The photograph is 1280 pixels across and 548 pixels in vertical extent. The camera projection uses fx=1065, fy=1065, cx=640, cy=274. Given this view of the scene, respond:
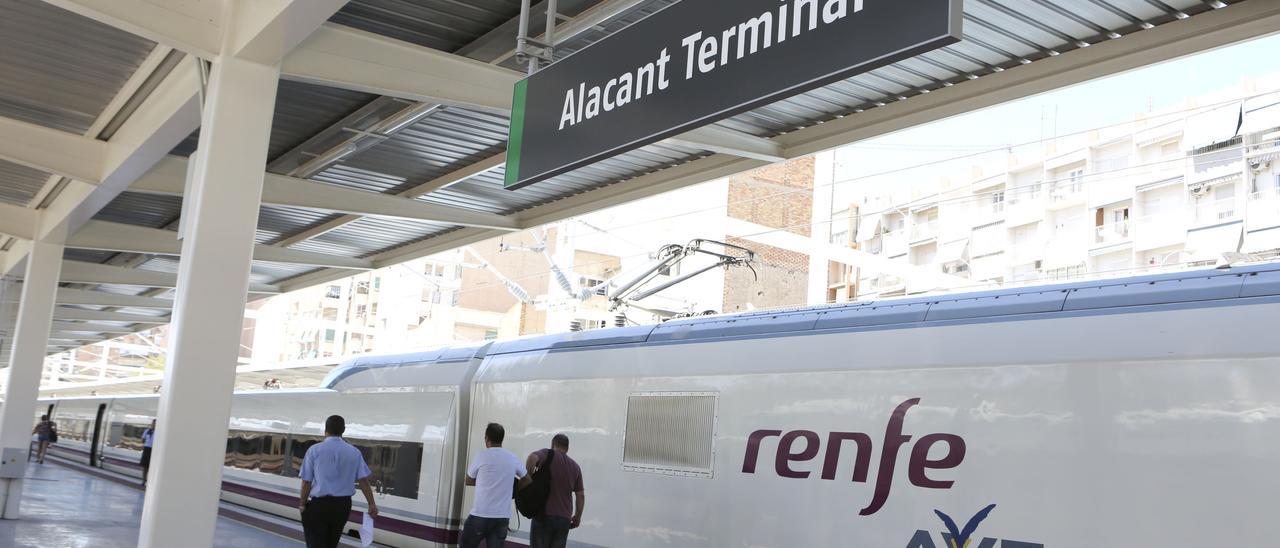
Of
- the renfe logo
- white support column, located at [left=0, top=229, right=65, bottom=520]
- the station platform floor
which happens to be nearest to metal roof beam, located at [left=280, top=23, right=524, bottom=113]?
the renfe logo

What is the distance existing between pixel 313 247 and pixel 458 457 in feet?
30.1

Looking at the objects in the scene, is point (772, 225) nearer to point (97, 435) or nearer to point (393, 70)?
point (97, 435)

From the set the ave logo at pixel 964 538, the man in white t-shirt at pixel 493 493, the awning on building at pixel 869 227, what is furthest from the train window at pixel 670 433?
the awning on building at pixel 869 227

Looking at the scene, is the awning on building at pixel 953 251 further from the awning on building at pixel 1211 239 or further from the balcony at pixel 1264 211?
the balcony at pixel 1264 211

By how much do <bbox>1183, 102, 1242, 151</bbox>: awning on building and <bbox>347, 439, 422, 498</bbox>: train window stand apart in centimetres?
3860

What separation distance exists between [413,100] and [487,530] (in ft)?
12.2

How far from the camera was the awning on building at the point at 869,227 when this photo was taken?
6894cm

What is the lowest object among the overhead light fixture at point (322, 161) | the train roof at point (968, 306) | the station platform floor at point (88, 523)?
the station platform floor at point (88, 523)

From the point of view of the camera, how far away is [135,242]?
17.5m

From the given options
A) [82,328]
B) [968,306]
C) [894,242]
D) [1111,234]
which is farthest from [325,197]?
[894,242]

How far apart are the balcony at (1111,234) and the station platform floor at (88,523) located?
4628 cm

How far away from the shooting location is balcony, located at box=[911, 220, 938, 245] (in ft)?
220

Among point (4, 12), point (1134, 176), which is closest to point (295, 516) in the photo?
point (4, 12)

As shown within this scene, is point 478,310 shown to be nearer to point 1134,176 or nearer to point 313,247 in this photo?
point 1134,176
